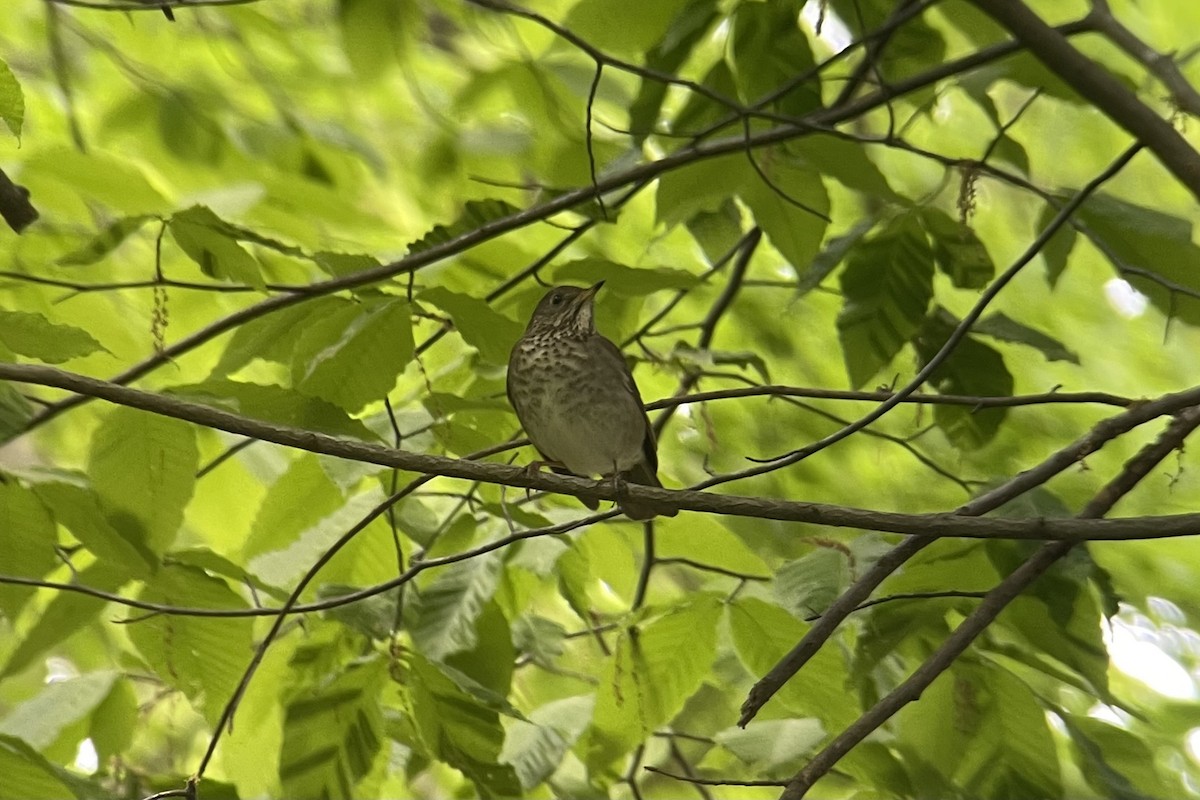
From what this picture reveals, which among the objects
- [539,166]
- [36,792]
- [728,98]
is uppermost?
[539,166]

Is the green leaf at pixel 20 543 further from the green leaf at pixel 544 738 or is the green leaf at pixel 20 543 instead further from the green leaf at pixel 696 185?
the green leaf at pixel 696 185

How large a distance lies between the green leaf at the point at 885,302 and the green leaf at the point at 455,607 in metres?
0.87

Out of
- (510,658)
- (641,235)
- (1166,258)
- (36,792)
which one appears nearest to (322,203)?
(641,235)

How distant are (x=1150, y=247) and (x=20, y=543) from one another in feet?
7.33

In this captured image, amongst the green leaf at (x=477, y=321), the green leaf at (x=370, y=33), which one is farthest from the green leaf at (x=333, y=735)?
the green leaf at (x=370, y=33)

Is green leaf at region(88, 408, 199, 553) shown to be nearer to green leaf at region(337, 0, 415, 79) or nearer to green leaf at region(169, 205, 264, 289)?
green leaf at region(169, 205, 264, 289)

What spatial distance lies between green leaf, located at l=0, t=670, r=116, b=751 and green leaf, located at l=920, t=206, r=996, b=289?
6.97ft

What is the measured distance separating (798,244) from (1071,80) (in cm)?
62

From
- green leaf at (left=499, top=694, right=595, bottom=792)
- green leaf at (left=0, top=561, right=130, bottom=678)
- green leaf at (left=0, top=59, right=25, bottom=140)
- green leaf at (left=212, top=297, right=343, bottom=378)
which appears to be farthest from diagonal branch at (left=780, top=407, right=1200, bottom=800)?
green leaf at (left=0, top=59, right=25, bottom=140)

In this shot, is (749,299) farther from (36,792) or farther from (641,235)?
(36,792)

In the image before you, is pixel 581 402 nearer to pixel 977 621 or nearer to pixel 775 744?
pixel 775 744

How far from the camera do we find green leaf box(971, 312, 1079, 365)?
2572 mm

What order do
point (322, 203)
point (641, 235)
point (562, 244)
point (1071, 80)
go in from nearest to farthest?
point (1071, 80), point (562, 244), point (322, 203), point (641, 235)

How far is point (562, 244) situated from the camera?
9.29 ft
